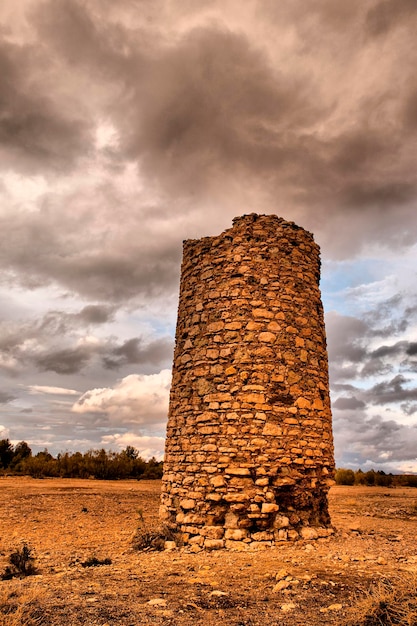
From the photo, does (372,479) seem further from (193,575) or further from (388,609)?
(388,609)

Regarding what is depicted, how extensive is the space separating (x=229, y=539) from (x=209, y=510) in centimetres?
51

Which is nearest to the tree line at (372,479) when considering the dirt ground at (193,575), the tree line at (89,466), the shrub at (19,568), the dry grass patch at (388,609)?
the tree line at (89,466)

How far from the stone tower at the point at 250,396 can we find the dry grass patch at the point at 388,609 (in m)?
3.16

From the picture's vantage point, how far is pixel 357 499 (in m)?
13.8

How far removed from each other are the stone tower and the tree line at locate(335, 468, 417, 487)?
16.6 meters

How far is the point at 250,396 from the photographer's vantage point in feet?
23.1

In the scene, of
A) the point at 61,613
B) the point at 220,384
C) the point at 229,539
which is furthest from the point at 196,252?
the point at 61,613

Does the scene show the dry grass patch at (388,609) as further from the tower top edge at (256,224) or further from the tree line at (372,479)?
the tree line at (372,479)

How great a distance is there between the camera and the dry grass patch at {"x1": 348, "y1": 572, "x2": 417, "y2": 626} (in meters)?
3.00

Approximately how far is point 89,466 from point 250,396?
15.1 m

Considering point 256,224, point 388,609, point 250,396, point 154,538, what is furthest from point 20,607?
point 256,224

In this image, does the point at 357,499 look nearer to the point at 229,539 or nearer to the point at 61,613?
the point at 229,539

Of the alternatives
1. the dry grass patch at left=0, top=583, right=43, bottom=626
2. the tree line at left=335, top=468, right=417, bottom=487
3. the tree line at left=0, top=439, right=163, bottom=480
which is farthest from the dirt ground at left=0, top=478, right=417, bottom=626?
the tree line at left=335, top=468, right=417, bottom=487

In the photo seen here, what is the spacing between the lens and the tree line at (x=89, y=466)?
63.5 feet
